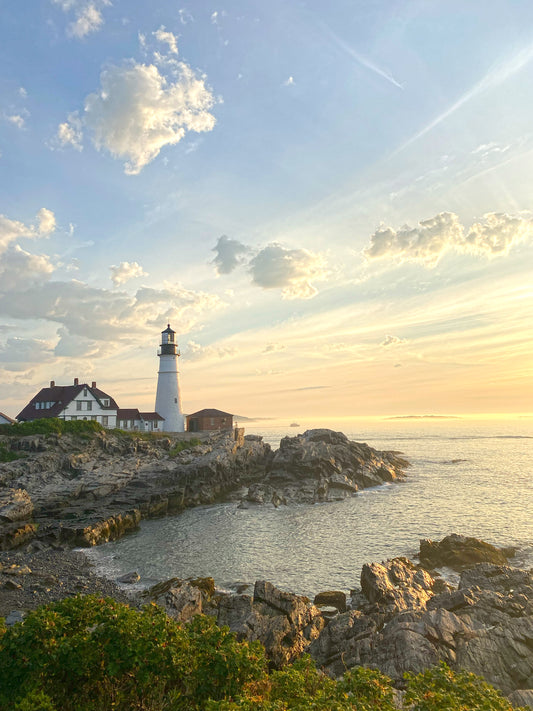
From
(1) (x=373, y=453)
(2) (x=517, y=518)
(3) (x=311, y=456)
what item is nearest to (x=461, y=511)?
(2) (x=517, y=518)

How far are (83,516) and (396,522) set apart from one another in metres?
28.9

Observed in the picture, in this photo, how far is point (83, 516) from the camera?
38188 millimetres

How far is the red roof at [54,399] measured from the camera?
76625 millimetres

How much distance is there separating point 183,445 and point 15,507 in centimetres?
4314

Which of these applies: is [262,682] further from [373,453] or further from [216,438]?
[216,438]

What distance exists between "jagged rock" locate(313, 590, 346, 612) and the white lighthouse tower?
69.7 metres

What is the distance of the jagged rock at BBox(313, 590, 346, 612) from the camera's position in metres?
20.9

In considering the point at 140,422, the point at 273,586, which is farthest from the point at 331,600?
the point at 140,422

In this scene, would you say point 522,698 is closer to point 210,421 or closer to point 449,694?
point 449,694

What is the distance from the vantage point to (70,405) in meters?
76.6

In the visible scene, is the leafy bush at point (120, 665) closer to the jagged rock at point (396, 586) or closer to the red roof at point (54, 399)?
the jagged rock at point (396, 586)

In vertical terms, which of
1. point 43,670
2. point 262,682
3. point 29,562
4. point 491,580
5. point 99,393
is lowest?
point 29,562

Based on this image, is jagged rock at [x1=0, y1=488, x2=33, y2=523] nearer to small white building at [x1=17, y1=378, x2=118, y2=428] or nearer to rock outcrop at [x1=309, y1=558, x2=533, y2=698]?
rock outcrop at [x1=309, y1=558, x2=533, y2=698]

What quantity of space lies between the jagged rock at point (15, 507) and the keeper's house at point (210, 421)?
62519mm
